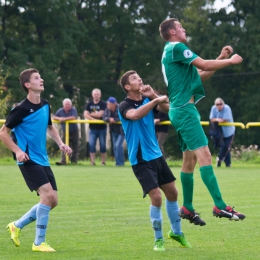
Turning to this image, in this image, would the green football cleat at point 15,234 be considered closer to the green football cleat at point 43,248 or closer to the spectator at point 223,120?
the green football cleat at point 43,248

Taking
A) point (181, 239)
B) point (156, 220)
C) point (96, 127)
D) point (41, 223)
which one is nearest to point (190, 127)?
point (156, 220)

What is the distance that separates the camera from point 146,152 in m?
8.64

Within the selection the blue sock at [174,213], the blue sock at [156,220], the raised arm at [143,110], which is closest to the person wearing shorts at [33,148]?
the raised arm at [143,110]

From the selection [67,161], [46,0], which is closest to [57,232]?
[67,161]

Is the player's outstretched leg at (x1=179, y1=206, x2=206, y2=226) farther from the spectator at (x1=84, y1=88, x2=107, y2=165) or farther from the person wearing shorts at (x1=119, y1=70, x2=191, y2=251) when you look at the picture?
the spectator at (x1=84, y1=88, x2=107, y2=165)

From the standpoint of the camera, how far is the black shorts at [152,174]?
8508 mm

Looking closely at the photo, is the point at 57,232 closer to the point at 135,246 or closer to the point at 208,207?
the point at 135,246

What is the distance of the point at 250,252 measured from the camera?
324 inches

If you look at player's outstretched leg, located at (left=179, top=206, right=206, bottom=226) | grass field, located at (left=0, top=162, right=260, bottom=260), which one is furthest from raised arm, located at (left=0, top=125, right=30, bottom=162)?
player's outstretched leg, located at (left=179, top=206, right=206, bottom=226)

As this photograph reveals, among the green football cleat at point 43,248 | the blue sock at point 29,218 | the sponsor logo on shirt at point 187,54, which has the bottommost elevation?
the green football cleat at point 43,248

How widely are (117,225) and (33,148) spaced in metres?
2.10

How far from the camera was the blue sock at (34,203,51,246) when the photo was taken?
8539 mm

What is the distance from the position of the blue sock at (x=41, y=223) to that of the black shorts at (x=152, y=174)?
104 cm

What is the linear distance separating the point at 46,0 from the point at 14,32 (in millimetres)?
4752
